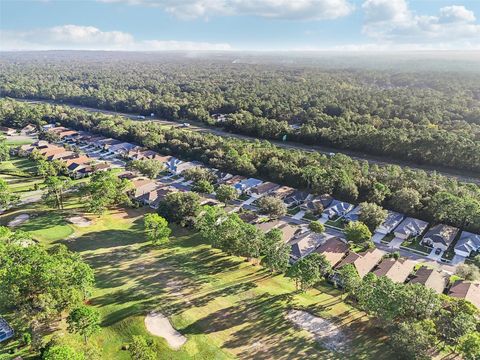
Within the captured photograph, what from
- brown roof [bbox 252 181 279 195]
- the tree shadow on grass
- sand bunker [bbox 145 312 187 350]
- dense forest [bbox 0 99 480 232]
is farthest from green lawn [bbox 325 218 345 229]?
sand bunker [bbox 145 312 187 350]

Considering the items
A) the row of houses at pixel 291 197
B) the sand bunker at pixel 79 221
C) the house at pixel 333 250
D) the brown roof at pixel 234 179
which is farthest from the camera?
the brown roof at pixel 234 179

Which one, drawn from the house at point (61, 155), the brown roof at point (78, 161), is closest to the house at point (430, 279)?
the brown roof at point (78, 161)

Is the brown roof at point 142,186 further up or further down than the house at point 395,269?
further up

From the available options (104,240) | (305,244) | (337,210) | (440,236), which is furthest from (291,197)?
(104,240)

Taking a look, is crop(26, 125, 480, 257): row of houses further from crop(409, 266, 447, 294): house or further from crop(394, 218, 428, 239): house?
crop(409, 266, 447, 294): house

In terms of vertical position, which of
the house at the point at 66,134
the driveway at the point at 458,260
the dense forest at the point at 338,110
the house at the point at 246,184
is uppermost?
the dense forest at the point at 338,110

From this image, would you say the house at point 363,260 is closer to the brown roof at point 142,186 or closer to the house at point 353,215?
the house at point 353,215

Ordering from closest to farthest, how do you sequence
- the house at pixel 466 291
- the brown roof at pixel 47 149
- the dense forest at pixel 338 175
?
the house at pixel 466 291 < the dense forest at pixel 338 175 < the brown roof at pixel 47 149
